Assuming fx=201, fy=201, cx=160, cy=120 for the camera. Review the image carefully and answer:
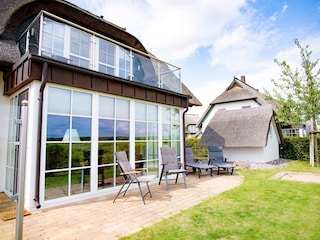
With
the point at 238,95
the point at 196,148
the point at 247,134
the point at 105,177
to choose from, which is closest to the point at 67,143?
the point at 105,177

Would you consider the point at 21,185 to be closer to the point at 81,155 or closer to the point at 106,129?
the point at 81,155

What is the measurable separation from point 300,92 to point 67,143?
13.0 meters

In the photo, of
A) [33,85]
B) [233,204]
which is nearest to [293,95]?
[233,204]

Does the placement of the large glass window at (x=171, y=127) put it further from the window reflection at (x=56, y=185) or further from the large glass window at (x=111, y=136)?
the window reflection at (x=56, y=185)

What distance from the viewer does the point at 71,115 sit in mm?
5066

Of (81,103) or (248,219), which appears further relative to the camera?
(81,103)

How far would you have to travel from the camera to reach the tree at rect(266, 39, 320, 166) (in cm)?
1155

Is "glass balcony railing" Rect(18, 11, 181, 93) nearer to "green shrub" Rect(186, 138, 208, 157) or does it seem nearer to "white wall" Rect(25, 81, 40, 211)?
"white wall" Rect(25, 81, 40, 211)

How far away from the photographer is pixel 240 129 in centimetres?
1343

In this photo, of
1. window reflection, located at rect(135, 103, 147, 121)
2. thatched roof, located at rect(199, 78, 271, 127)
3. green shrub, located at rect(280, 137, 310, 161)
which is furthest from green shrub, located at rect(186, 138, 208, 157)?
window reflection, located at rect(135, 103, 147, 121)

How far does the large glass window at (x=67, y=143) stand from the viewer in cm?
470

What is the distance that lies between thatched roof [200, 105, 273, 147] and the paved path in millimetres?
7596

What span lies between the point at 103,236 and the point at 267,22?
38.5 ft

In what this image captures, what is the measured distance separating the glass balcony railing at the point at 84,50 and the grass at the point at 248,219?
435cm
